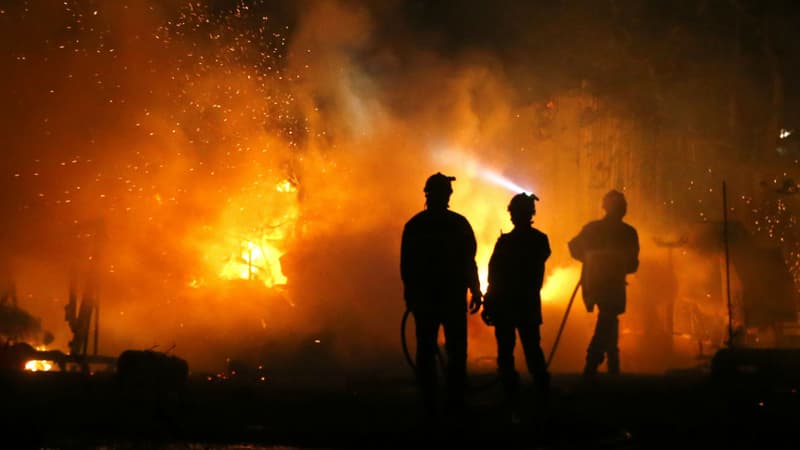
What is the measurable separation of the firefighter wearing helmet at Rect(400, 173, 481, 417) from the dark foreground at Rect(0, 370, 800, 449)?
46 cm

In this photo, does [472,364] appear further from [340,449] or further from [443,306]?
[340,449]

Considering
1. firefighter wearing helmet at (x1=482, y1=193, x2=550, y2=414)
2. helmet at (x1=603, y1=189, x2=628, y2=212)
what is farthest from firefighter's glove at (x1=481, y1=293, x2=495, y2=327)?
helmet at (x1=603, y1=189, x2=628, y2=212)

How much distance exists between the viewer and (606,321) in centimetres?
958

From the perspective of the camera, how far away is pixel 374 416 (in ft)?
22.1

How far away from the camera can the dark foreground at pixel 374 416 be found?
5.70 m

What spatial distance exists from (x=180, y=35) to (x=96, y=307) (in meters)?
4.79

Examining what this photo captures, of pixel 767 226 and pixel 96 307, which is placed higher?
pixel 767 226

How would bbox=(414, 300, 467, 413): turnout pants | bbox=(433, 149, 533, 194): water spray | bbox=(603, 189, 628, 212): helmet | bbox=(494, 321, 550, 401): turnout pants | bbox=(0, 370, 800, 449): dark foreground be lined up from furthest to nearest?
bbox=(433, 149, 533, 194): water spray
bbox=(603, 189, 628, 212): helmet
bbox=(494, 321, 550, 401): turnout pants
bbox=(414, 300, 467, 413): turnout pants
bbox=(0, 370, 800, 449): dark foreground

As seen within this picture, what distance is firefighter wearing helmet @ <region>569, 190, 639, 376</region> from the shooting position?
31.4ft

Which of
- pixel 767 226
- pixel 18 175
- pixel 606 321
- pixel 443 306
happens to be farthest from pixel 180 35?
pixel 767 226

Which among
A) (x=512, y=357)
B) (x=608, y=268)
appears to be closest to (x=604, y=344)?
(x=608, y=268)

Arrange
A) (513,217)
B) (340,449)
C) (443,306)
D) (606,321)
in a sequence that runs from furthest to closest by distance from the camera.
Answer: (606,321) < (513,217) < (443,306) < (340,449)

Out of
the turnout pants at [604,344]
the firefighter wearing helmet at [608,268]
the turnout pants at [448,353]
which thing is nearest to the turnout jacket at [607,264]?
the firefighter wearing helmet at [608,268]

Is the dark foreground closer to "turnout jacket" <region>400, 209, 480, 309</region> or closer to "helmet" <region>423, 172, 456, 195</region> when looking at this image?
"turnout jacket" <region>400, 209, 480, 309</region>
